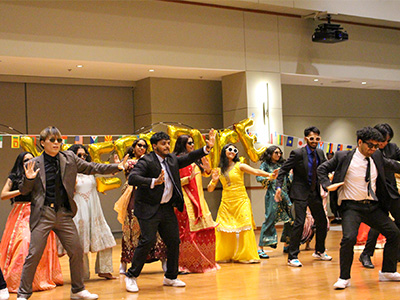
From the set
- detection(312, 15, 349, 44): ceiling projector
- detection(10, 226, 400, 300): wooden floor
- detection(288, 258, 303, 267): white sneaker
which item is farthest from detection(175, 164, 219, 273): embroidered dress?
detection(312, 15, 349, 44): ceiling projector

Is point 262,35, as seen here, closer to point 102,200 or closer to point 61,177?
point 102,200

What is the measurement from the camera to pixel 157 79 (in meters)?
11.5

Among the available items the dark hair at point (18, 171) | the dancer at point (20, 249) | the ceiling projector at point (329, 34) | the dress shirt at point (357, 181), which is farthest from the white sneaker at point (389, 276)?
the ceiling projector at point (329, 34)

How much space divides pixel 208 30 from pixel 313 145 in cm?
Result: 441

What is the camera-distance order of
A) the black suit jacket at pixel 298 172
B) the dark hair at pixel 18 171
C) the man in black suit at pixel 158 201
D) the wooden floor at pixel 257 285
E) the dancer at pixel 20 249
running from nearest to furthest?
the wooden floor at pixel 257 285 < the man in black suit at pixel 158 201 < the dark hair at pixel 18 171 < the dancer at pixel 20 249 < the black suit jacket at pixel 298 172

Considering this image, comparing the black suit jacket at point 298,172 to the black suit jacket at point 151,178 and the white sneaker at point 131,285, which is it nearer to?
the black suit jacket at point 151,178

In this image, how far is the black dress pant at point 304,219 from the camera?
21.9 ft

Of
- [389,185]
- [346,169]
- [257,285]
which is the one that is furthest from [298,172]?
[257,285]

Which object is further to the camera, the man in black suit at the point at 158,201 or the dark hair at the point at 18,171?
the dark hair at the point at 18,171

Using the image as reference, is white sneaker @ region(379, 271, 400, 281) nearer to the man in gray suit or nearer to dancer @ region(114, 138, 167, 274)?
dancer @ region(114, 138, 167, 274)

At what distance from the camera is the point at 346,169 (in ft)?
17.1

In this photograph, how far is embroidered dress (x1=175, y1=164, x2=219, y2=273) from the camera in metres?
6.41

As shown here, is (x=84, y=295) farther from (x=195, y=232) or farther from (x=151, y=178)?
(x=195, y=232)

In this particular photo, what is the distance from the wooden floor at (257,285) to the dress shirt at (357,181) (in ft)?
2.65
